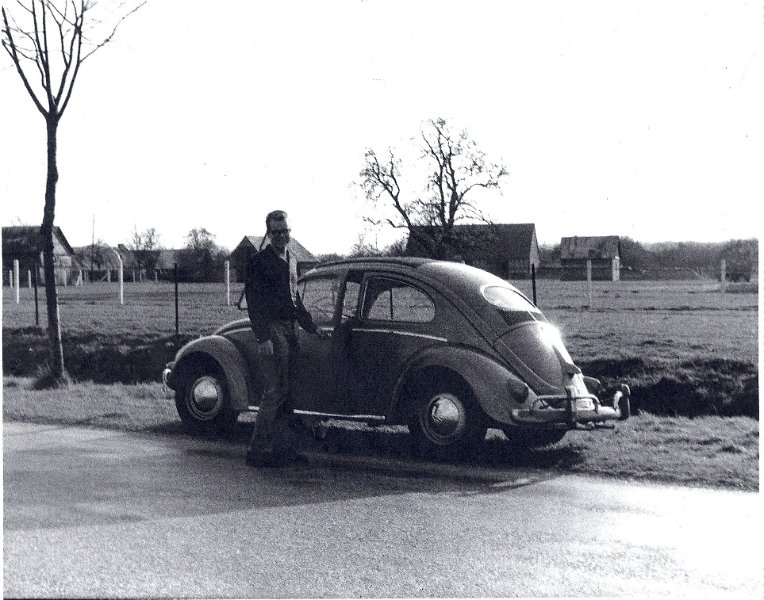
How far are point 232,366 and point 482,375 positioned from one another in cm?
247

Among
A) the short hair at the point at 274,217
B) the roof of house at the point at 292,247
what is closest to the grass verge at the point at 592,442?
the roof of house at the point at 292,247

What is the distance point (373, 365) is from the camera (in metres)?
7.74

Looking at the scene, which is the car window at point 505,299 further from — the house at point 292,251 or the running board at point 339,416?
the house at point 292,251

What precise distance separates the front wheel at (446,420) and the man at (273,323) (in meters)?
1.07

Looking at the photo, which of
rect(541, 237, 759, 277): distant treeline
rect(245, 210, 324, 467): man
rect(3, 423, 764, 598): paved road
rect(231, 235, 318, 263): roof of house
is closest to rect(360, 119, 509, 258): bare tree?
rect(231, 235, 318, 263): roof of house

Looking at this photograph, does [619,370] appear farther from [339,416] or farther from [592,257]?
[339,416]

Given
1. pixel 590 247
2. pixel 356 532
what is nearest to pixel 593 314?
pixel 590 247

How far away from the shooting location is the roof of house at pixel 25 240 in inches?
325

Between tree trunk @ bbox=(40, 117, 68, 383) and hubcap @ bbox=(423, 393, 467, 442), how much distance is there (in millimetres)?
4375

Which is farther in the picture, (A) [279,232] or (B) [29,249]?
(B) [29,249]

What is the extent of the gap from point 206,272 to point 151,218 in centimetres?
608

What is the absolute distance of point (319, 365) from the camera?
7.93 metres

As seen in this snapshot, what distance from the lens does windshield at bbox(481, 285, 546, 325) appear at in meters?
7.52

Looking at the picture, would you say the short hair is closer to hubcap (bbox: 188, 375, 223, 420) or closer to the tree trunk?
hubcap (bbox: 188, 375, 223, 420)
